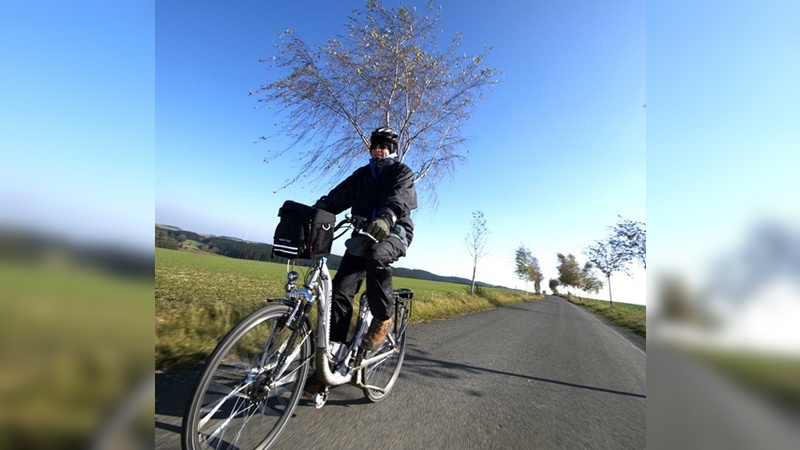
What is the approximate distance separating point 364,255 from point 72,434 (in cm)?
238

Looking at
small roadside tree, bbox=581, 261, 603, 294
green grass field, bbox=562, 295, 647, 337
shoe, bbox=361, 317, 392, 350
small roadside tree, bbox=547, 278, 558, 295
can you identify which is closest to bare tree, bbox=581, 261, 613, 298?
small roadside tree, bbox=581, 261, 603, 294

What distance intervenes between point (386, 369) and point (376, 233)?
1.79m

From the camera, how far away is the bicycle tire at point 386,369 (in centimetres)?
339

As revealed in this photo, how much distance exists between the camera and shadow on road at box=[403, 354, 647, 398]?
4.68m

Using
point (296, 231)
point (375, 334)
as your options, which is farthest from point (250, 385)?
point (375, 334)

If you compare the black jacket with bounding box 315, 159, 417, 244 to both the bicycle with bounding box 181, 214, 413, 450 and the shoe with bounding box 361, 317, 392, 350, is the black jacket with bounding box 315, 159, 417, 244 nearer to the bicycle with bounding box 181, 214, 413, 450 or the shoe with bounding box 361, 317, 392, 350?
the bicycle with bounding box 181, 214, 413, 450

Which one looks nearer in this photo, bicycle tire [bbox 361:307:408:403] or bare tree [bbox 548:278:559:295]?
bicycle tire [bbox 361:307:408:403]

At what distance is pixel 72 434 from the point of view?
58 cm

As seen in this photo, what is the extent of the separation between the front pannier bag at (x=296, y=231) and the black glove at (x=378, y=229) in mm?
402

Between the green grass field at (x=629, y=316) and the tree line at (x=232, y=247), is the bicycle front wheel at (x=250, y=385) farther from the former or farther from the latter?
the green grass field at (x=629, y=316)

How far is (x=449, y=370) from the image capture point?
4.91 m

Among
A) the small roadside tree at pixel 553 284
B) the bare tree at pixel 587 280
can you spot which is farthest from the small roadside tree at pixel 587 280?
the small roadside tree at pixel 553 284

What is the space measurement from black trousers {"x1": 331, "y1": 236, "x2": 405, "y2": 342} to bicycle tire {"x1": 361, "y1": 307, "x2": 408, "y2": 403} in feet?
1.41

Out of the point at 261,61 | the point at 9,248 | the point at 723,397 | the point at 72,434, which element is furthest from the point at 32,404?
the point at 261,61
